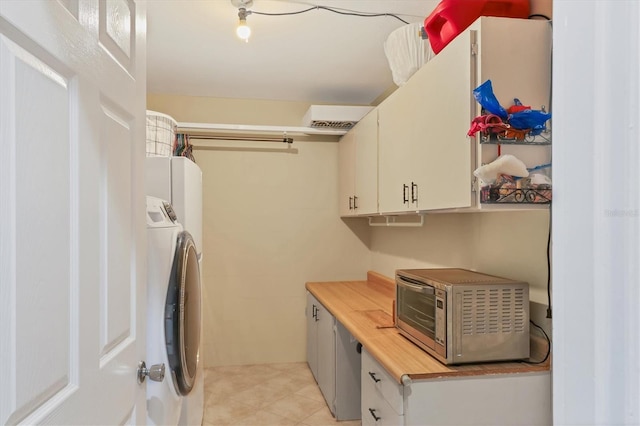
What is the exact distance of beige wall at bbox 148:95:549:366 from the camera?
3.80 metres

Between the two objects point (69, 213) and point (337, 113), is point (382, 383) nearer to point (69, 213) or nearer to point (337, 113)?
point (69, 213)

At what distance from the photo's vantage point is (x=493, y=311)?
171 cm

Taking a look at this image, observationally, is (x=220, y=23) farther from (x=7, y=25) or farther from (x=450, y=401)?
(x=450, y=401)

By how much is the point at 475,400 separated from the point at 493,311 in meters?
0.34

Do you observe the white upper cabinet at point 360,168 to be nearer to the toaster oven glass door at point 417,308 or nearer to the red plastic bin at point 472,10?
the toaster oven glass door at point 417,308

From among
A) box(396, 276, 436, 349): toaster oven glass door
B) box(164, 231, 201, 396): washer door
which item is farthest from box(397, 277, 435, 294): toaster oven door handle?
box(164, 231, 201, 396): washer door

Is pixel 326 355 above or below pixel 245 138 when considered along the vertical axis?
below

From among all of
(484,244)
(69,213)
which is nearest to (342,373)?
(484,244)

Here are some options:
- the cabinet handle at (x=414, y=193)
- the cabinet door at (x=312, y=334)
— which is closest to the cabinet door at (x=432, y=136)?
the cabinet handle at (x=414, y=193)

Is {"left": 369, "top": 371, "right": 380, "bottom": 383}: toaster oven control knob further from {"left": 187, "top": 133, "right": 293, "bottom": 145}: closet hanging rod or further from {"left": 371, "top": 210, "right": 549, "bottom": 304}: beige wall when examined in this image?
{"left": 187, "top": 133, "right": 293, "bottom": 145}: closet hanging rod

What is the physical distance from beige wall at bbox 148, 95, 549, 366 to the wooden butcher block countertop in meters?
0.29

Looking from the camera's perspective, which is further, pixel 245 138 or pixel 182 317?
pixel 245 138

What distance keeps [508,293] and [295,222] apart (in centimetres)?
245

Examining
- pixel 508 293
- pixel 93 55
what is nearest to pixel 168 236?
pixel 93 55
